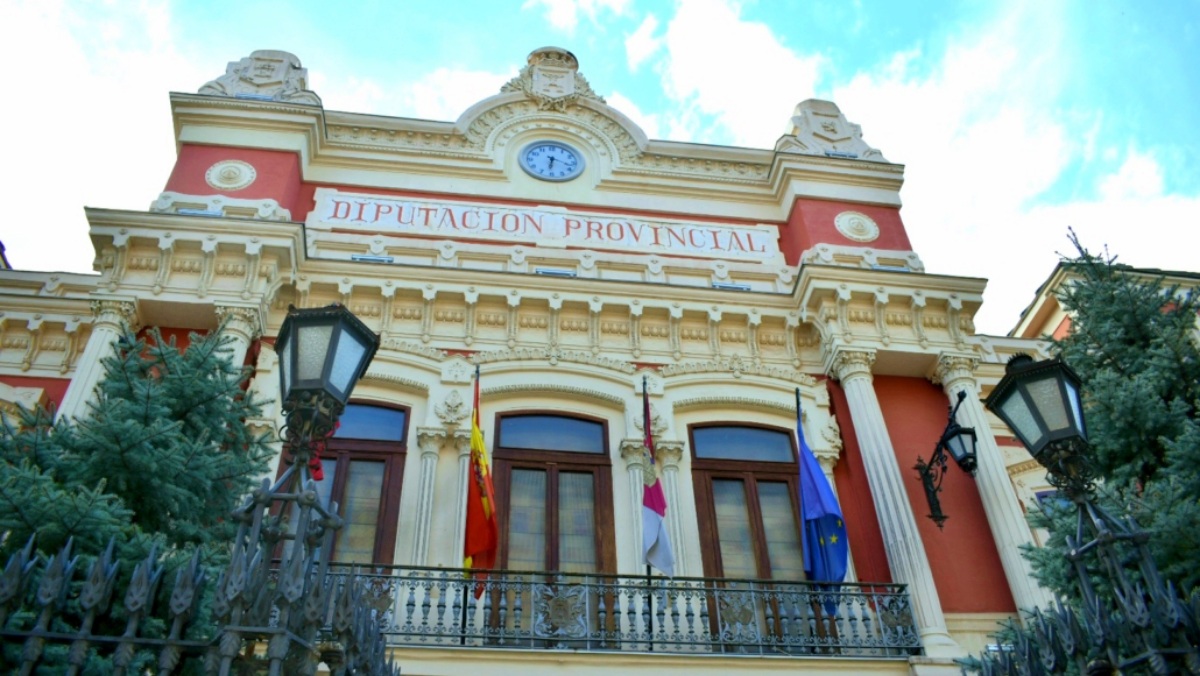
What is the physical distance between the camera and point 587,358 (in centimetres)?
1176

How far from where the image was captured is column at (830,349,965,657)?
9531 mm

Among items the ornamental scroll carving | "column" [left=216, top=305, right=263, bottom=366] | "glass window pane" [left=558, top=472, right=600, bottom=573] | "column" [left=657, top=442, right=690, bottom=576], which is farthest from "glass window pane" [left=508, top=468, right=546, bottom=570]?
"column" [left=216, top=305, right=263, bottom=366]

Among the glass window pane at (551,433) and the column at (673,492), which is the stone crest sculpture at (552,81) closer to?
the glass window pane at (551,433)

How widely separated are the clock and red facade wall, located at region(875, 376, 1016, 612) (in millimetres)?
5906

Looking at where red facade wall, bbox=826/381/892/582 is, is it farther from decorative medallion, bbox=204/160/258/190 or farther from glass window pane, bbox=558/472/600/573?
decorative medallion, bbox=204/160/258/190

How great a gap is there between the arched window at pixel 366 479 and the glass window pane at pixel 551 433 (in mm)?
1307

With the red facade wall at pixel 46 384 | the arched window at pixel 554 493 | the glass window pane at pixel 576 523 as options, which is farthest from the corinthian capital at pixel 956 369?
the red facade wall at pixel 46 384

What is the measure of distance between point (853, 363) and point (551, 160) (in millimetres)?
6073

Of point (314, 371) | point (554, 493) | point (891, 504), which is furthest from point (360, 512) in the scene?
point (891, 504)

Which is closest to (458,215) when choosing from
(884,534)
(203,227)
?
(203,227)

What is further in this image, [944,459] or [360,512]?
[944,459]

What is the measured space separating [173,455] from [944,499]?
28.7ft

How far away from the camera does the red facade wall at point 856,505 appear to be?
34.6 ft

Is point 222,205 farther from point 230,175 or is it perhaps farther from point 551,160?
point 551,160
